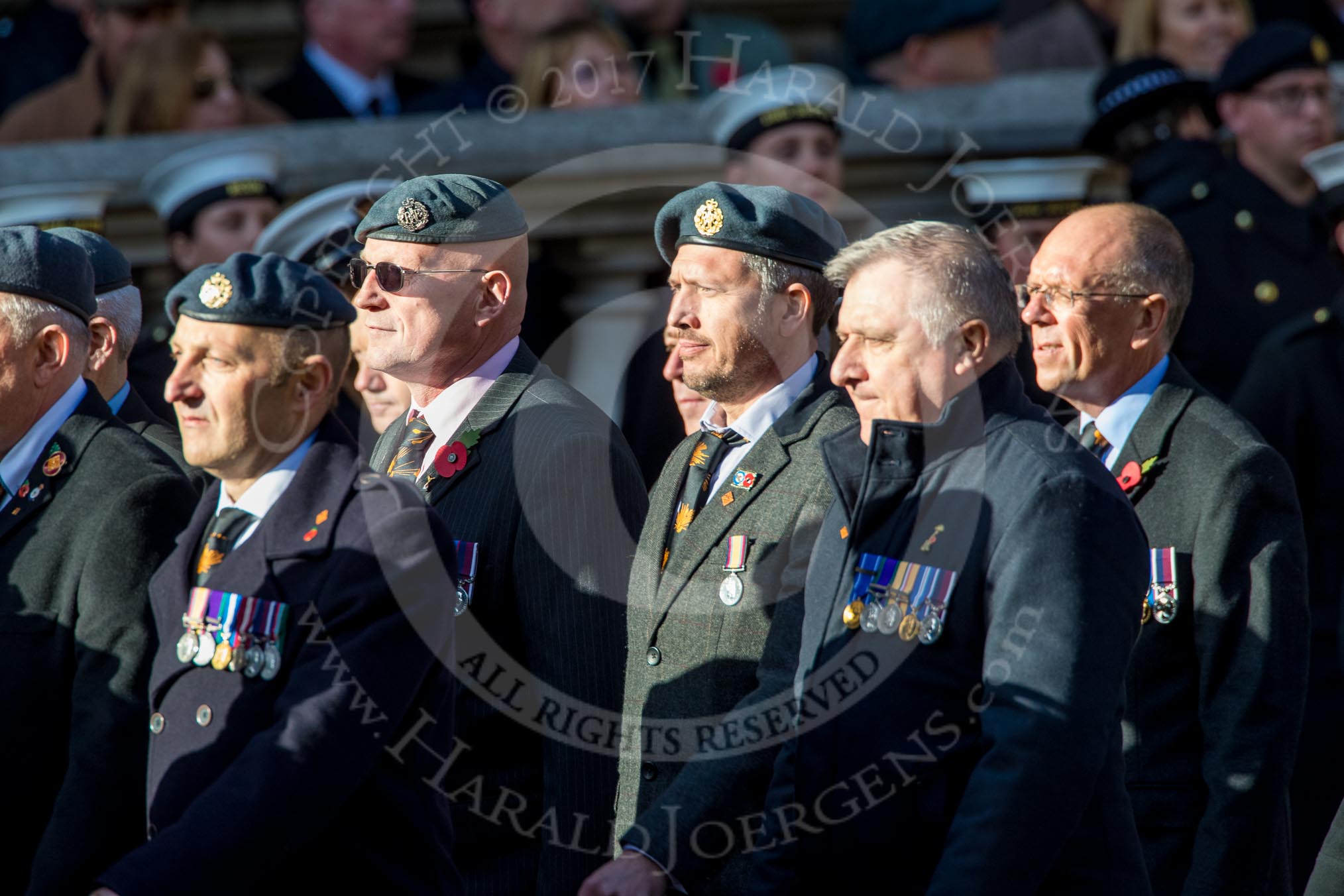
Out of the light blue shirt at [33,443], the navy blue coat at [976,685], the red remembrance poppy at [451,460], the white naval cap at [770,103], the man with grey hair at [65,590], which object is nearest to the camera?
the navy blue coat at [976,685]

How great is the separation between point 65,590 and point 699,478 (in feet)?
4.07

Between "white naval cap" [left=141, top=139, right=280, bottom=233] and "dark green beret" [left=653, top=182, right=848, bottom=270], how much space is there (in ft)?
8.32

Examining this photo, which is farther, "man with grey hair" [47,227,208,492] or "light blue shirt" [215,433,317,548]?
"man with grey hair" [47,227,208,492]

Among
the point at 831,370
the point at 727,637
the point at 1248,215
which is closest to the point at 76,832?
the point at 727,637

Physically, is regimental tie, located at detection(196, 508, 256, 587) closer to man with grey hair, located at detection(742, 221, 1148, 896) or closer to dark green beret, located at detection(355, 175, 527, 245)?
dark green beret, located at detection(355, 175, 527, 245)

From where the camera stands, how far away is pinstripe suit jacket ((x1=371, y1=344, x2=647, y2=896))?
3648 millimetres

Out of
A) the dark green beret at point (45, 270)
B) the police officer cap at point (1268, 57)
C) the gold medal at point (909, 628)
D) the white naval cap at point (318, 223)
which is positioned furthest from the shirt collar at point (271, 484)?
the police officer cap at point (1268, 57)

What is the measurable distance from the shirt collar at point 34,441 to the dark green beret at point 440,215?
0.66 m

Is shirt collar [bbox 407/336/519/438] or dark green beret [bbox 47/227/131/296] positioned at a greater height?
dark green beret [bbox 47/227/131/296]

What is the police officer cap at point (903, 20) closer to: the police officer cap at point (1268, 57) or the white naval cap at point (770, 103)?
the white naval cap at point (770, 103)

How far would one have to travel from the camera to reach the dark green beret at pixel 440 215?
12.9 feet

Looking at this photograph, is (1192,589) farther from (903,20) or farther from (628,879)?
(903,20)

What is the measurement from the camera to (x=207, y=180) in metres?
6.23

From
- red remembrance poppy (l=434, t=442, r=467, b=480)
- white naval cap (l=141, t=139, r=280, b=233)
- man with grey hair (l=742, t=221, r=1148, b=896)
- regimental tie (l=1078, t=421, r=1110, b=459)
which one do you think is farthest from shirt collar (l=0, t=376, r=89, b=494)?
white naval cap (l=141, t=139, r=280, b=233)
